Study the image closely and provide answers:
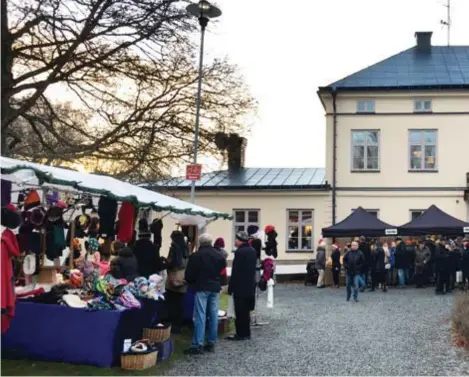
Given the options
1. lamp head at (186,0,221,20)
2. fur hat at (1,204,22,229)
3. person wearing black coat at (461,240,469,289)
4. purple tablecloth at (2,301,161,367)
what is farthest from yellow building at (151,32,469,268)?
fur hat at (1,204,22,229)

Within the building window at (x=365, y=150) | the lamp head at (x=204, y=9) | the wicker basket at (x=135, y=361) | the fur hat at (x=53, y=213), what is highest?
the lamp head at (x=204, y=9)

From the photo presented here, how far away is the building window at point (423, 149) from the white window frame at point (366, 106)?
5.87 feet

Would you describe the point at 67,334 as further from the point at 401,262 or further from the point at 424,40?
the point at 424,40

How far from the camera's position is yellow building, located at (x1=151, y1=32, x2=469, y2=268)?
25.6m

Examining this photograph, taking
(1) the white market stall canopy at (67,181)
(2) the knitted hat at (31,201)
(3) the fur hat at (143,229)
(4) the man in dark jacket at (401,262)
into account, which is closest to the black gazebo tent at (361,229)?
(4) the man in dark jacket at (401,262)

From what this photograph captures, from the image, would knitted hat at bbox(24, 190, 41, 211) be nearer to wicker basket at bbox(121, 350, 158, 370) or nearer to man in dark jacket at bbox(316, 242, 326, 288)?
wicker basket at bbox(121, 350, 158, 370)

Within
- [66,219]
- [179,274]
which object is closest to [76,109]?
[66,219]

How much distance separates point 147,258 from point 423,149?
17865 millimetres

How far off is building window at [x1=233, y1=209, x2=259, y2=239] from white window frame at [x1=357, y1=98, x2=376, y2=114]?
19.5 ft

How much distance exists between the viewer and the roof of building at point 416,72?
25.8 m

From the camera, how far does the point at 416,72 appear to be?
27.2 meters

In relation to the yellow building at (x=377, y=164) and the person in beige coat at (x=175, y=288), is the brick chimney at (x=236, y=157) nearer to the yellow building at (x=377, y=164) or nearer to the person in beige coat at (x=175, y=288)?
the yellow building at (x=377, y=164)

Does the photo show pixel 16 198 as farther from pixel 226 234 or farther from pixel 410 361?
pixel 226 234

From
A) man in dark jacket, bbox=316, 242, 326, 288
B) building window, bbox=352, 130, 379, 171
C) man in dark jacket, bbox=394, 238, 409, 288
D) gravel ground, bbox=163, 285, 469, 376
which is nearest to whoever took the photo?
gravel ground, bbox=163, 285, 469, 376
